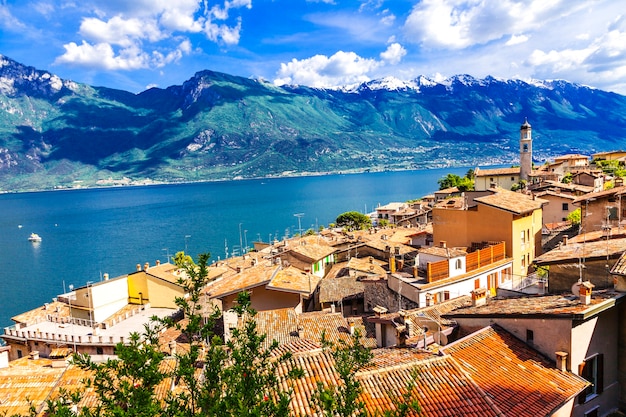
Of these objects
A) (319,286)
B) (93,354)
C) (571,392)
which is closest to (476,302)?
(571,392)

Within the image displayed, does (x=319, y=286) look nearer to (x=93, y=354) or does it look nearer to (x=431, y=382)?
(x=93, y=354)

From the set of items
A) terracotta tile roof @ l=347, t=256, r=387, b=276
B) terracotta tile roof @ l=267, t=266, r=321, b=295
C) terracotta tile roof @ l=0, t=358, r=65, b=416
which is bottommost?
terracotta tile roof @ l=347, t=256, r=387, b=276

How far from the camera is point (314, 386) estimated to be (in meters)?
10.0

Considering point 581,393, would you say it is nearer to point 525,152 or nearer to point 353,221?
point 525,152

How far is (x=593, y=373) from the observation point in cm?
1116

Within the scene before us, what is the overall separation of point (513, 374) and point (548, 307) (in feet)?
6.96

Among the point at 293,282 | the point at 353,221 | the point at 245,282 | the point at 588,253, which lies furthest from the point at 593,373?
the point at 353,221

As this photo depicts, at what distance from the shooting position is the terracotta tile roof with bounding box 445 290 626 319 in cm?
1049

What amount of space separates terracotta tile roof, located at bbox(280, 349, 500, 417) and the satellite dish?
7.53 ft

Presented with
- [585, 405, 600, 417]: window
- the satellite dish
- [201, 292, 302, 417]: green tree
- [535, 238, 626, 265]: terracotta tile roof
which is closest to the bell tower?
Result: [535, 238, 626, 265]: terracotta tile roof

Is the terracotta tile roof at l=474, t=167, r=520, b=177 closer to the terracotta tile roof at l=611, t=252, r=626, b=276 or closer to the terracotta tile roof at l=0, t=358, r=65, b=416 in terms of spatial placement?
the terracotta tile roof at l=611, t=252, r=626, b=276

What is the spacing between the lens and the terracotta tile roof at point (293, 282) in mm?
28812

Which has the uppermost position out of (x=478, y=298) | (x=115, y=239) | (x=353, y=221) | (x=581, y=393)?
(x=478, y=298)

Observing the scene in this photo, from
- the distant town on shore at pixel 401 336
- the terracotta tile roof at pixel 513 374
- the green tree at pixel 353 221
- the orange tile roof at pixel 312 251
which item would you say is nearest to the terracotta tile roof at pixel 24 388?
the distant town on shore at pixel 401 336
